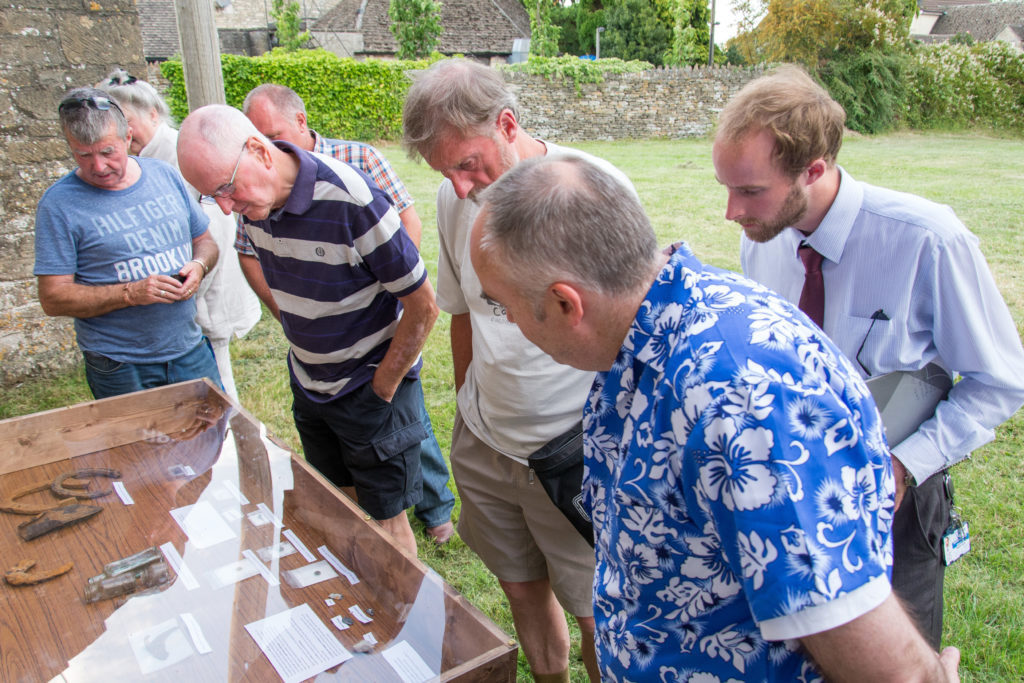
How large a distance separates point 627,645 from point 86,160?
265 cm

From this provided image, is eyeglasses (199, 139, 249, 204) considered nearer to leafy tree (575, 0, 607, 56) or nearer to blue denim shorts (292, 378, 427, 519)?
blue denim shorts (292, 378, 427, 519)

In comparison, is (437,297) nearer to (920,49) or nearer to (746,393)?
(746,393)

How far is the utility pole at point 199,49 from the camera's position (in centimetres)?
388

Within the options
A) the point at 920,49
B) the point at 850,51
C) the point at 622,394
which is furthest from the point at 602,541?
the point at 920,49

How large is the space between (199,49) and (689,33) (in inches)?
1159

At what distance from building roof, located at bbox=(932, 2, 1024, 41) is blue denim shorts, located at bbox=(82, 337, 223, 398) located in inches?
1749

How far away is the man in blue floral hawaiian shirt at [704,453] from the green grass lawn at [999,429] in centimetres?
150

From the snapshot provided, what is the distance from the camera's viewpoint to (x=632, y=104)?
21062 millimetres

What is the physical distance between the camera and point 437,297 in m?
2.17

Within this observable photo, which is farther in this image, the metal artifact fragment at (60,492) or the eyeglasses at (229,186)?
the eyeglasses at (229,186)

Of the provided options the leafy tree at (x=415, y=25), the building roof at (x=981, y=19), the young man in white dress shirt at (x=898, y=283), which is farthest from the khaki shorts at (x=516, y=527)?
the building roof at (x=981, y=19)

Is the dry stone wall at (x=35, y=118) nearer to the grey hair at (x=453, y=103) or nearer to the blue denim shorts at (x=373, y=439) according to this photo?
the blue denim shorts at (x=373, y=439)

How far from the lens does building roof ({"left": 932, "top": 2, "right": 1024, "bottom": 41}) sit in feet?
120

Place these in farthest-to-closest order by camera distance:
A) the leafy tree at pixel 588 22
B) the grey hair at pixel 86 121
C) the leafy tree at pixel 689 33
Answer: the leafy tree at pixel 588 22 < the leafy tree at pixel 689 33 < the grey hair at pixel 86 121
